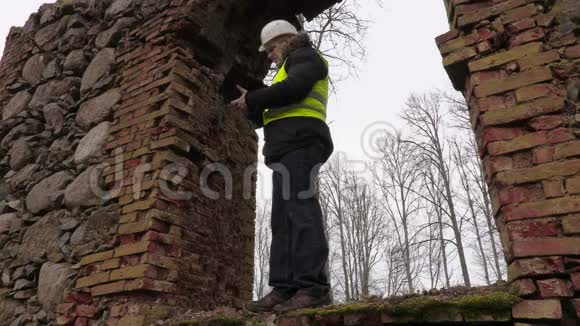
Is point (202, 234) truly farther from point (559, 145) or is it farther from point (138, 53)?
point (559, 145)

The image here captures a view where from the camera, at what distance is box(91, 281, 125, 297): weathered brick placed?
2.92 metres

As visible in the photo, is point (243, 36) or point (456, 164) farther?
point (456, 164)

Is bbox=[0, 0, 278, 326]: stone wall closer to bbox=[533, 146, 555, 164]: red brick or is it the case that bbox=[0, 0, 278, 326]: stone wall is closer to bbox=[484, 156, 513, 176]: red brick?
bbox=[484, 156, 513, 176]: red brick

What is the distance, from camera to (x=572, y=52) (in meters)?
2.07

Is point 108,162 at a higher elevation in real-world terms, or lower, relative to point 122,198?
higher

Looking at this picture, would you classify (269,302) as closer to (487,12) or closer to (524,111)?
(524,111)

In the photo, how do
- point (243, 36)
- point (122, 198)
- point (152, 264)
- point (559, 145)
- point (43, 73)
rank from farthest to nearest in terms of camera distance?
1. point (43, 73)
2. point (243, 36)
3. point (122, 198)
4. point (152, 264)
5. point (559, 145)

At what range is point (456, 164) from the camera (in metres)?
17.7

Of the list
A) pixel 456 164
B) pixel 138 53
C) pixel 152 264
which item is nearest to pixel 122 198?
pixel 152 264

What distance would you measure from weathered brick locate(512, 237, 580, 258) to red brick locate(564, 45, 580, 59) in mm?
884

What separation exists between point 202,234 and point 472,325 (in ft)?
7.02

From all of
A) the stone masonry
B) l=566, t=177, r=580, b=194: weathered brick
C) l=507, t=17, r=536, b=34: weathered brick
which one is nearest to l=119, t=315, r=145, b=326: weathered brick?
the stone masonry

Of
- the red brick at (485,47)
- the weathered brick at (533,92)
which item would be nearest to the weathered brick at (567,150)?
the weathered brick at (533,92)

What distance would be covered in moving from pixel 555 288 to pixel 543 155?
57cm
